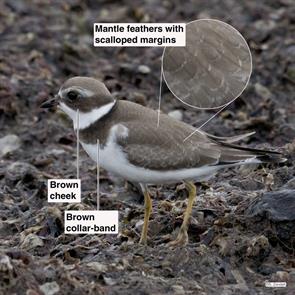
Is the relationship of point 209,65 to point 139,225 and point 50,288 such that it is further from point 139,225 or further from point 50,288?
point 50,288

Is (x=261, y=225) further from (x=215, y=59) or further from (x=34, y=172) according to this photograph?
(x=34, y=172)

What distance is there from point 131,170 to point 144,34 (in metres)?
1.20

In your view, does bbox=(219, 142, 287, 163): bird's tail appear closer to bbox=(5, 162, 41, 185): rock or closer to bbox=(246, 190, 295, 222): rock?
bbox=(246, 190, 295, 222): rock

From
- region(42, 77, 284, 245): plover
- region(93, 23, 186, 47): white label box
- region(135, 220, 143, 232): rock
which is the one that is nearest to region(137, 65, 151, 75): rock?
region(93, 23, 186, 47): white label box

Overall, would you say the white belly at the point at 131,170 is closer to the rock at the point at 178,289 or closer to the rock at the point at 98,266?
the rock at the point at 98,266

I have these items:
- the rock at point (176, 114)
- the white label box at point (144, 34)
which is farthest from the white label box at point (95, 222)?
the rock at point (176, 114)

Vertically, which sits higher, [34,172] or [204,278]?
[34,172]

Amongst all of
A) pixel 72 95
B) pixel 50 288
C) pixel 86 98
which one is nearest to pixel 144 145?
pixel 86 98

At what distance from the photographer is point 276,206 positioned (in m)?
7.24

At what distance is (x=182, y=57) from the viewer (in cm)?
796

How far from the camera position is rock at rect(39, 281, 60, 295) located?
6.29 meters

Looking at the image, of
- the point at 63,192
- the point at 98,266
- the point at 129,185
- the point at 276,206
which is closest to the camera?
the point at 98,266

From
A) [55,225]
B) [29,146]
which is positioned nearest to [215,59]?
[55,225]

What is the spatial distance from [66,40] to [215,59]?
6142 mm
